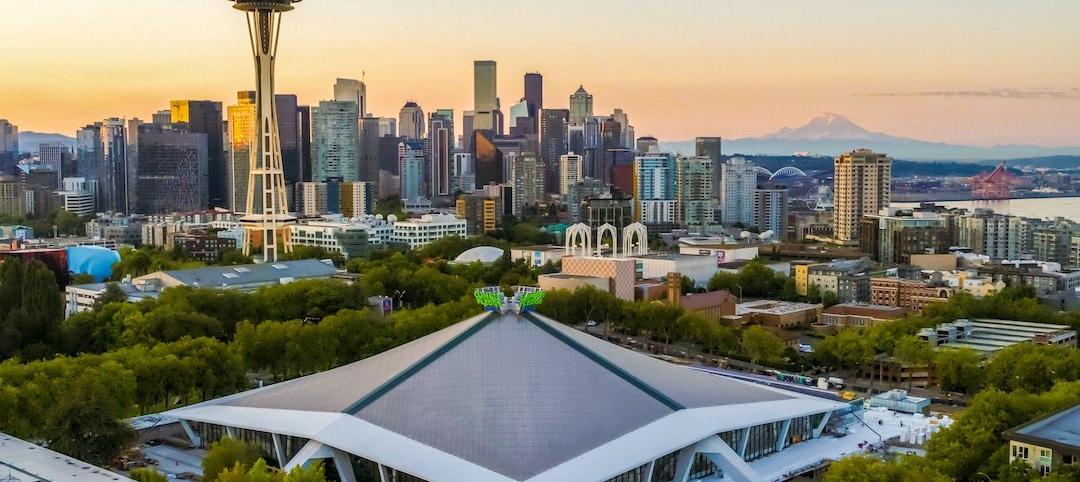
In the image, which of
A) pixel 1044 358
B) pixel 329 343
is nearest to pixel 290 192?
pixel 329 343

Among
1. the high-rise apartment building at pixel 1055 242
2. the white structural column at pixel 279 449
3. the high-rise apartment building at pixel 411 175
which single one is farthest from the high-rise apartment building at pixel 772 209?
the white structural column at pixel 279 449

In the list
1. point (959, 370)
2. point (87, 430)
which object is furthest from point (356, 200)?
point (87, 430)

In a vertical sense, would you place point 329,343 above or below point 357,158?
below

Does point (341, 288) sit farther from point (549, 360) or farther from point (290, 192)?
point (290, 192)

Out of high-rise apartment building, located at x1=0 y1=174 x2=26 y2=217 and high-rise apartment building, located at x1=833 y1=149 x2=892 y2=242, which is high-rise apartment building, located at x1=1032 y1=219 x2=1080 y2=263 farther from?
high-rise apartment building, located at x1=0 y1=174 x2=26 y2=217

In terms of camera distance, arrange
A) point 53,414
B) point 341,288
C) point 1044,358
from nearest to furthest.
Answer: point 53,414 < point 1044,358 < point 341,288

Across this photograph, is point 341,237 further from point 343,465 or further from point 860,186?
point 343,465

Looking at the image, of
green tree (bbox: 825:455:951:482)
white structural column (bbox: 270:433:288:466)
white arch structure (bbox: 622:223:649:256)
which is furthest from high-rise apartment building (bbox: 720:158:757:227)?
green tree (bbox: 825:455:951:482)
